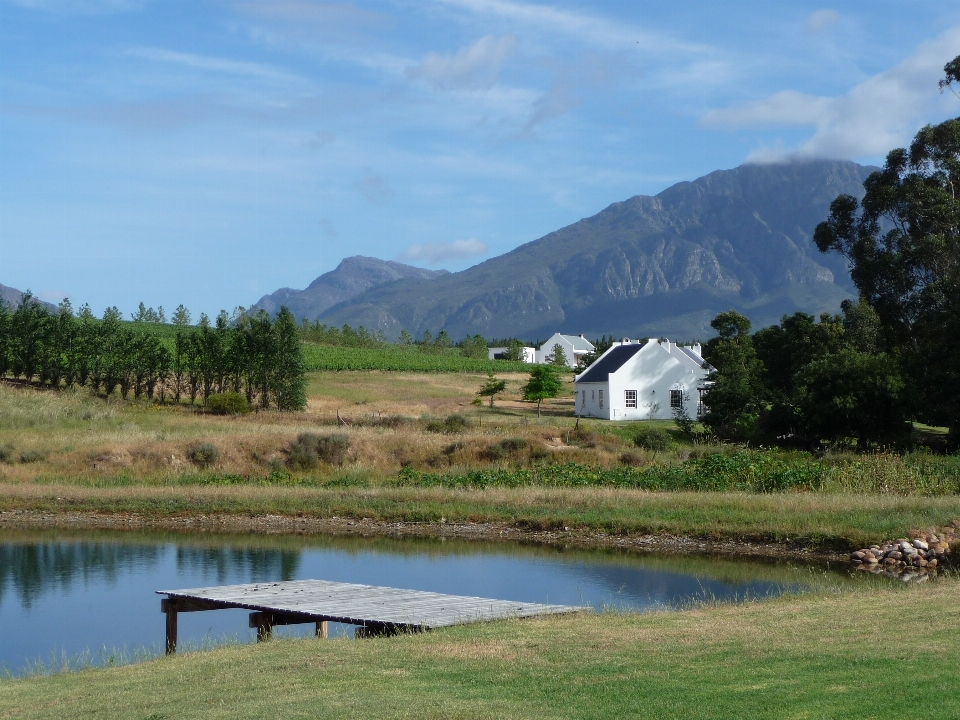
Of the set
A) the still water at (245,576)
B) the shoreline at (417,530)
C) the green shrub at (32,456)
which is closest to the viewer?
the still water at (245,576)

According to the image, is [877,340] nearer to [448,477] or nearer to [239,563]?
[448,477]

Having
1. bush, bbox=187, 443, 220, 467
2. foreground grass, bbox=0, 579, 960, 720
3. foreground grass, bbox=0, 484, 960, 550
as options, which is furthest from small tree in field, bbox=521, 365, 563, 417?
foreground grass, bbox=0, 579, 960, 720

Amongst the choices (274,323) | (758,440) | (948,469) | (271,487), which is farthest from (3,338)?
(948,469)

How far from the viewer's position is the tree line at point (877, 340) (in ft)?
140

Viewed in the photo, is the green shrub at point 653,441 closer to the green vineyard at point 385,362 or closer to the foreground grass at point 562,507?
the foreground grass at point 562,507

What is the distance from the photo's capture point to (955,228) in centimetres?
5084

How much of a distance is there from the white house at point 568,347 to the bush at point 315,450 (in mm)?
114317

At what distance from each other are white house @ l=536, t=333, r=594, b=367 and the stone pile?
5146 inches

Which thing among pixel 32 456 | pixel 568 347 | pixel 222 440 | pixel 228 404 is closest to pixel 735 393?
pixel 222 440

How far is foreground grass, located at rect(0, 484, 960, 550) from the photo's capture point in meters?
24.6

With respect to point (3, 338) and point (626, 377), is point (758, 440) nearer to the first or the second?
point (626, 377)

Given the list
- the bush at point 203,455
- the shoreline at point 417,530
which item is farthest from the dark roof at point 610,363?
the shoreline at point 417,530

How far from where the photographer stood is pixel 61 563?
23.5m

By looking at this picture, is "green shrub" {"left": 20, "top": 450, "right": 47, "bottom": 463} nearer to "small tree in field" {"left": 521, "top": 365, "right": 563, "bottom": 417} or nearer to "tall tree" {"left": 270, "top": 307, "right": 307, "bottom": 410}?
"tall tree" {"left": 270, "top": 307, "right": 307, "bottom": 410}
